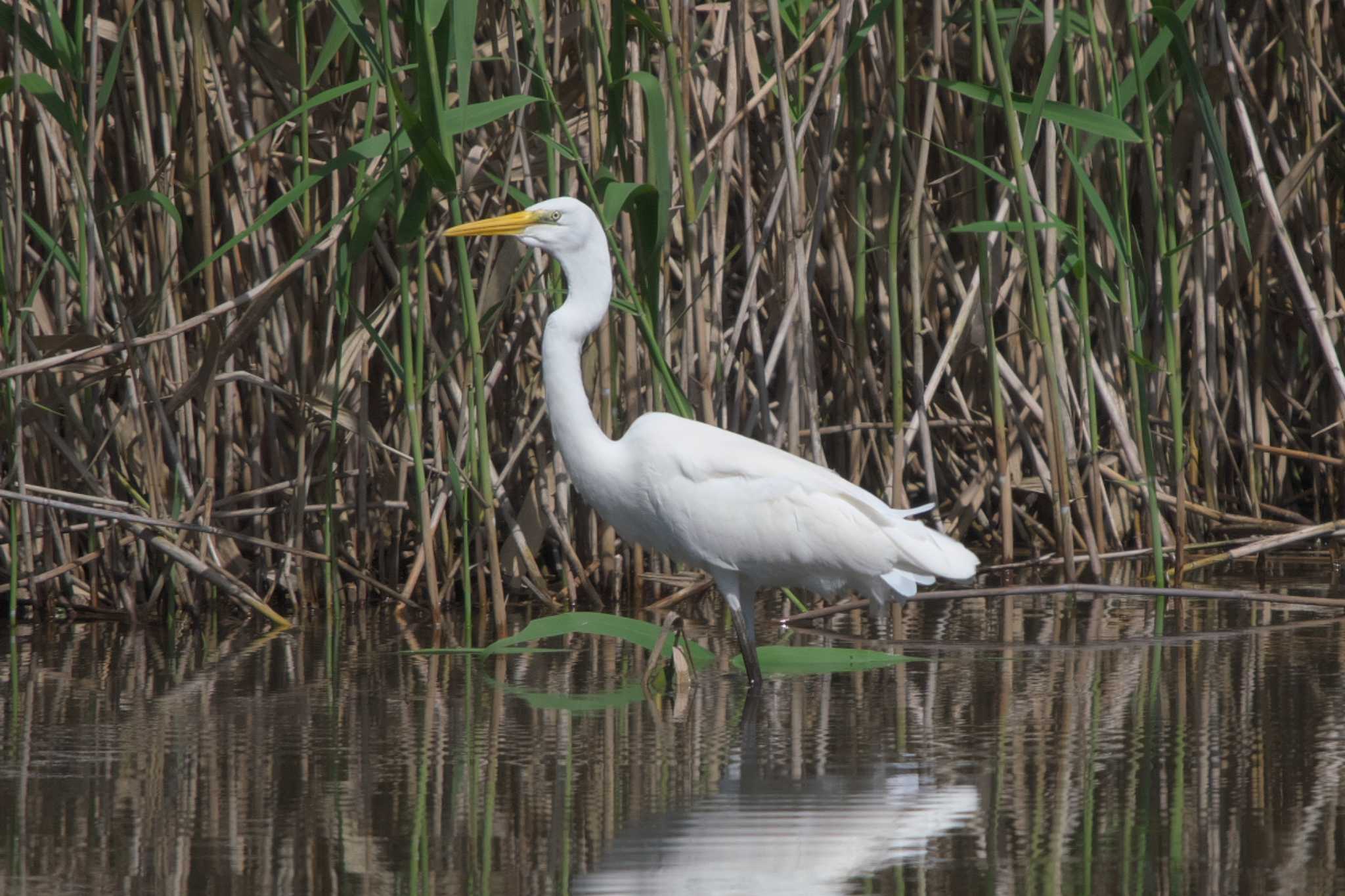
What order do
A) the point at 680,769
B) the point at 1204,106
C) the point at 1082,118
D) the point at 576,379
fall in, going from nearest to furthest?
the point at 680,769, the point at 576,379, the point at 1082,118, the point at 1204,106

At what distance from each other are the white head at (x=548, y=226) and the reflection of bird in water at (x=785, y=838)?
194 centimetres

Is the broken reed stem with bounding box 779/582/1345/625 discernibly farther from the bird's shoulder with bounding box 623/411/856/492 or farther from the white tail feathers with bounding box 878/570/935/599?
the bird's shoulder with bounding box 623/411/856/492

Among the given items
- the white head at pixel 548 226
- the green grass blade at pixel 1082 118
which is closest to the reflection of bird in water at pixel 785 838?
the white head at pixel 548 226

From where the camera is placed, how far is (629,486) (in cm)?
506

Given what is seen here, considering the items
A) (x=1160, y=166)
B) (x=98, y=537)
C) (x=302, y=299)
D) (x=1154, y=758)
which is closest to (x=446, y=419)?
(x=302, y=299)

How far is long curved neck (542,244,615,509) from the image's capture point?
510 centimetres

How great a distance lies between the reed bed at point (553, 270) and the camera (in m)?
5.87

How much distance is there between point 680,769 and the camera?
397 centimetres

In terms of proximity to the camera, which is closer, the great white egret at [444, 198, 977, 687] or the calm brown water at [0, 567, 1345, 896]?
the calm brown water at [0, 567, 1345, 896]

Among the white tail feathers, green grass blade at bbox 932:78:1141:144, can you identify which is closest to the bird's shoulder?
the white tail feathers

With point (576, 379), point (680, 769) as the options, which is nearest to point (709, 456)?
point (576, 379)

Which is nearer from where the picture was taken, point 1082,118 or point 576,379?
point 576,379

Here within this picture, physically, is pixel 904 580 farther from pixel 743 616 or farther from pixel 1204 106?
pixel 1204 106

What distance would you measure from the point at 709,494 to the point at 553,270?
6.02ft
